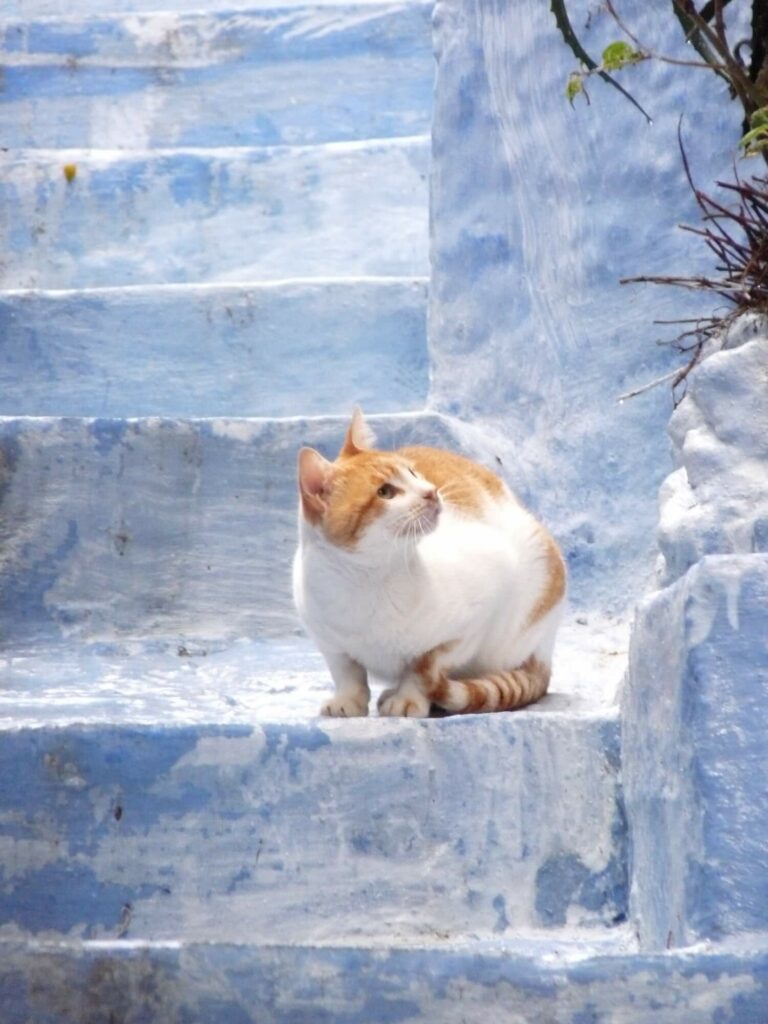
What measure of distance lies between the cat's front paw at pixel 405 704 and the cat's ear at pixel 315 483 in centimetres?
34

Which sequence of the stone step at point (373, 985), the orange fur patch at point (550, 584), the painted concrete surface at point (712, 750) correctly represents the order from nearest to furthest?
1. the stone step at point (373, 985)
2. the painted concrete surface at point (712, 750)
3. the orange fur patch at point (550, 584)

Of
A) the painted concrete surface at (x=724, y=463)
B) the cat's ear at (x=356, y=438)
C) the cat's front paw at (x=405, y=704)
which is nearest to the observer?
the painted concrete surface at (x=724, y=463)

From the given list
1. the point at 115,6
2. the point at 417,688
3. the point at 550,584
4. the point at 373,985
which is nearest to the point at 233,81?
the point at 115,6

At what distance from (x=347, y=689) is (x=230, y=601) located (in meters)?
0.82

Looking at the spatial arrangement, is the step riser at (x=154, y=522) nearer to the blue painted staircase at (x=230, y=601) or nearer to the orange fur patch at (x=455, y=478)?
the blue painted staircase at (x=230, y=601)

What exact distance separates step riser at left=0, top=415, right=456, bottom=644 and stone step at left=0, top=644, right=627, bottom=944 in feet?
3.02

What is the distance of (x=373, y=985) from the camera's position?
5.94 ft

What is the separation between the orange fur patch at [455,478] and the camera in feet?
9.76

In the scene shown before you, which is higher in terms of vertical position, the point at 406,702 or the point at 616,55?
the point at 616,55

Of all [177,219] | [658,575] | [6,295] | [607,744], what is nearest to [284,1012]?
[607,744]

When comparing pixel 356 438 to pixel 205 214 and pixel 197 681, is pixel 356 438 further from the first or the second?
pixel 205 214

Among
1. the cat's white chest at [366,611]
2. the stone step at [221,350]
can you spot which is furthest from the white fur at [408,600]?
the stone step at [221,350]

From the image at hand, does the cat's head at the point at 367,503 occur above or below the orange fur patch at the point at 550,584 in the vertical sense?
above

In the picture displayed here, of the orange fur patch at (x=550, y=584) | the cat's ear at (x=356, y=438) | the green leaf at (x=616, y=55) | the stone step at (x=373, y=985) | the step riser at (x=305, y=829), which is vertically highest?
the green leaf at (x=616, y=55)
